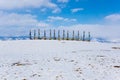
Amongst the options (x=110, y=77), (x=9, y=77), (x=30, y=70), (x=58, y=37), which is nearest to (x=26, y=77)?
(x=9, y=77)

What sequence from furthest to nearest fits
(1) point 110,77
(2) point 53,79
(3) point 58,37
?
(3) point 58,37
(1) point 110,77
(2) point 53,79

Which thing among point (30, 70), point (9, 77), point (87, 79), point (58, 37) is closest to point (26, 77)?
point (9, 77)

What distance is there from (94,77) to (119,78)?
1.96m

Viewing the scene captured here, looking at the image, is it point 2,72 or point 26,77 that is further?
point 2,72

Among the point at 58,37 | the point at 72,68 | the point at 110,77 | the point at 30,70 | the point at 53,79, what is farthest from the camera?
the point at 58,37

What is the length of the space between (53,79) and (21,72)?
3.49 m

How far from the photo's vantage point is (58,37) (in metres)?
124

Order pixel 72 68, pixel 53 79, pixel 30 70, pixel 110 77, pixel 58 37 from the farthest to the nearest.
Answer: pixel 58 37 < pixel 72 68 < pixel 30 70 < pixel 110 77 < pixel 53 79

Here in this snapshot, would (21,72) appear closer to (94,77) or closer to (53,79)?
(53,79)

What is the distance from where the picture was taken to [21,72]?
66.7ft

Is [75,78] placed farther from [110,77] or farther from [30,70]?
[30,70]

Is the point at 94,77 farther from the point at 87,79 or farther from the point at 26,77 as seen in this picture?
the point at 26,77

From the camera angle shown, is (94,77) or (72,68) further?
(72,68)

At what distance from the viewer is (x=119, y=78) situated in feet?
62.8
